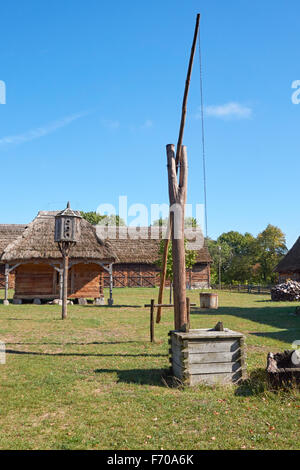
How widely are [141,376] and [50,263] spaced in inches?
598

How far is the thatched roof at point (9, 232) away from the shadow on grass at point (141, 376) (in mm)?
28390

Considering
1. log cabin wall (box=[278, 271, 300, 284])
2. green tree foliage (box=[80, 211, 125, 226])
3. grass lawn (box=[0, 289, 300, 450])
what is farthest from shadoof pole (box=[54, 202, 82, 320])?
green tree foliage (box=[80, 211, 125, 226])

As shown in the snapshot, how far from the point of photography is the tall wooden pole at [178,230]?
23.4ft

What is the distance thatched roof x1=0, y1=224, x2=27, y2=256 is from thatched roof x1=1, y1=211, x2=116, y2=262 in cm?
1079

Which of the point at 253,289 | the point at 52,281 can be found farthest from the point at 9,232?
the point at 253,289

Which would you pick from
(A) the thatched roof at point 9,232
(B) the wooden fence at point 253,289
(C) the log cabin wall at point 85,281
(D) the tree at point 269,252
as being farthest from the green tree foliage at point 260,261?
(C) the log cabin wall at point 85,281

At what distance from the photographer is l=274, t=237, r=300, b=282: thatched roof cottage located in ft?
89.4

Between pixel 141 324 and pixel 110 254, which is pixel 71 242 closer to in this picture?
pixel 141 324

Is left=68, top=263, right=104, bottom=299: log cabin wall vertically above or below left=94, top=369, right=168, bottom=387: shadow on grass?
above

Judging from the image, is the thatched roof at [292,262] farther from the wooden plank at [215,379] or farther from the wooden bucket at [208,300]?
the wooden plank at [215,379]

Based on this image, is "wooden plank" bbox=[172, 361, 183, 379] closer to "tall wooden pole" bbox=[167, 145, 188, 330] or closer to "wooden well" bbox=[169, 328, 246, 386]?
"wooden well" bbox=[169, 328, 246, 386]

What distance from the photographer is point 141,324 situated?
41.4ft

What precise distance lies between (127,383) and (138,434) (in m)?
1.97

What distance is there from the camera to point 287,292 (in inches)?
939
